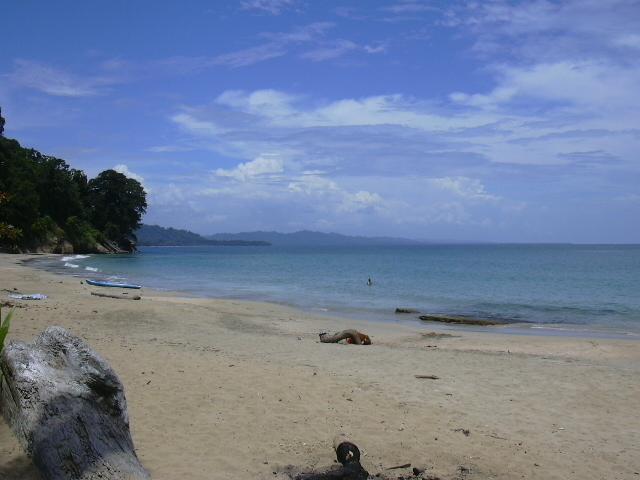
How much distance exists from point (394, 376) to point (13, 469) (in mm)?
7150

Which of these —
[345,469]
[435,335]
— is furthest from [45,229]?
[345,469]

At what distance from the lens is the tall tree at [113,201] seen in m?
97.4

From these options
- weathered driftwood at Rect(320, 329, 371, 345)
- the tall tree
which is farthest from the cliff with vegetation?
weathered driftwood at Rect(320, 329, 371, 345)

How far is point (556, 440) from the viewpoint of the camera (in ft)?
23.9

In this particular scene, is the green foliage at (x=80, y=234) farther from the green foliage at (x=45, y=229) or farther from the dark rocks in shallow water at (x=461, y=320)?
the dark rocks in shallow water at (x=461, y=320)

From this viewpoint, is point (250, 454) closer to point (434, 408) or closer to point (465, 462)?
point (465, 462)

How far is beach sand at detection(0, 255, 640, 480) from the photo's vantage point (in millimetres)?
6230

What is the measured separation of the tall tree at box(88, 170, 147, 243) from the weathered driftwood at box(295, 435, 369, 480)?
97525 mm

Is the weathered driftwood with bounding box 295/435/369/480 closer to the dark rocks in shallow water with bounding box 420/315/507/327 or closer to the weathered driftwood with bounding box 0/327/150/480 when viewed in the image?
the weathered driftwood with bounding box 0/327/150/480

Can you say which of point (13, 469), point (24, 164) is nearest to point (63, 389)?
point (13, 469)

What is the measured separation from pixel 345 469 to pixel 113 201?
100614mm

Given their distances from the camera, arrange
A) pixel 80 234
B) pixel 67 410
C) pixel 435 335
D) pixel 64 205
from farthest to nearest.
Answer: pixel 80 234 → pixel 64 205 → pixel 435 335 → pixel 67 410

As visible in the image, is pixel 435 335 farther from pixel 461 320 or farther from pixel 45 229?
pixel 45 229

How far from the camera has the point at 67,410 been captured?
4.77 m
